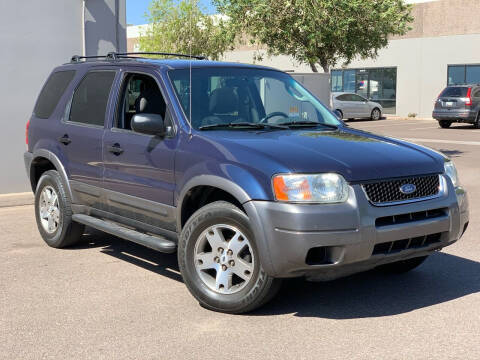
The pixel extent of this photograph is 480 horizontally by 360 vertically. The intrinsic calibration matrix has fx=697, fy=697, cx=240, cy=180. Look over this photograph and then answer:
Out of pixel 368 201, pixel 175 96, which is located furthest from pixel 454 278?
pixel 175 96

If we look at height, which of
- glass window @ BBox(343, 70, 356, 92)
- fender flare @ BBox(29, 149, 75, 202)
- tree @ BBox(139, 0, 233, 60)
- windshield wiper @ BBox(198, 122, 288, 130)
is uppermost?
tree @ BBox(139, 0, 233, 60)

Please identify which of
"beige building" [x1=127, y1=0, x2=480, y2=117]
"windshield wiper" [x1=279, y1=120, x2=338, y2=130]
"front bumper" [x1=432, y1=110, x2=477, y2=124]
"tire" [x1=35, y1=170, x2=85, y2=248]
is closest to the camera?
"windshield wiper" [x1=279, y1=120, x2=338, y2=130]

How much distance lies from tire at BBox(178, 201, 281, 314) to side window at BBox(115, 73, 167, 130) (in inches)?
50.2

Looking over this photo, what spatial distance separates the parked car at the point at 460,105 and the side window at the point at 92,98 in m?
22.2

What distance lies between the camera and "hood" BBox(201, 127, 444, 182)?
4.70 metres

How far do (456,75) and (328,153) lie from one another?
3188 centimetres

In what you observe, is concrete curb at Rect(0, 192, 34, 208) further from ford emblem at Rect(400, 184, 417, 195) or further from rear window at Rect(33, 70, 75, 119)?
ford emblem at Rect(400, 184, 417, 195)

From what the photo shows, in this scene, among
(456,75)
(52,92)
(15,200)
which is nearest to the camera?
(52,92)

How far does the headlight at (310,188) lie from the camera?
4594 millimetres

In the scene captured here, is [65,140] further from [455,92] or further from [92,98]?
[455,92]

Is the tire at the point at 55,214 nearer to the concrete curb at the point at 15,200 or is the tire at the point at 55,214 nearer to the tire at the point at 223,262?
the tire at the point at 223,262

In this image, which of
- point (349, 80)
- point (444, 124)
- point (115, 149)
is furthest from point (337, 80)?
point (115, 149)

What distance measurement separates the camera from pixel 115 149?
6.00 meters

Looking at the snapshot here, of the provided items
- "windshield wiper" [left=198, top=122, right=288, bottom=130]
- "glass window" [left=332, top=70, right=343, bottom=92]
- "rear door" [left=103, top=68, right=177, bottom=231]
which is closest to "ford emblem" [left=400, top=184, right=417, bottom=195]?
"windshield wiper" [left=198, top=122, right=288, bottom=130]
